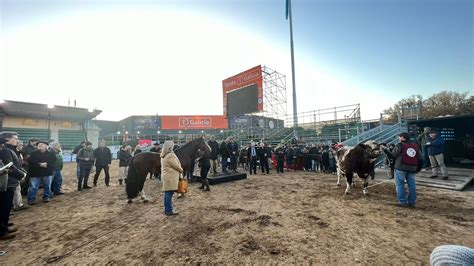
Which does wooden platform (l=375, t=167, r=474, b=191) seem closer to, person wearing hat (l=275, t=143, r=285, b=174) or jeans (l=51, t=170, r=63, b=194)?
person wearing hat (l=275, t=143, r=285, b=174)

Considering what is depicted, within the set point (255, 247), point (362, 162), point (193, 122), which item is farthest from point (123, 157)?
point (193, 122)

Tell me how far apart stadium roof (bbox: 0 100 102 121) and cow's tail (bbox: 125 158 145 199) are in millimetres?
21767

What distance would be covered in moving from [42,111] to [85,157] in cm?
2291

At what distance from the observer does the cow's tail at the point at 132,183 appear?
6.10m

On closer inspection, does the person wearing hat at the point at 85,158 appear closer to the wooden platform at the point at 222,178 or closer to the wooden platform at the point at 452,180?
the wooden platform at the point at 222,178

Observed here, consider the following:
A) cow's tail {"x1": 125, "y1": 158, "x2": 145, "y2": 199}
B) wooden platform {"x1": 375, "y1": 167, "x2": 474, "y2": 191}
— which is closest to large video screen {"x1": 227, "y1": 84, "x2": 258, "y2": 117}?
wooden platform {"x1": 375, "y1": 167, "x2": 474, "y2": 191}

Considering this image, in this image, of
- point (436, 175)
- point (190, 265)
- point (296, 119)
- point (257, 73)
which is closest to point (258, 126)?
point (296, 119)

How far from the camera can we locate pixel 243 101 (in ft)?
68.5

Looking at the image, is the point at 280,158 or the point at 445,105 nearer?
the point at 280,158

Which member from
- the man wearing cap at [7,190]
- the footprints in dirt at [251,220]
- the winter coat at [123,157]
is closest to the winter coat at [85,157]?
the winter coat at [123,157]

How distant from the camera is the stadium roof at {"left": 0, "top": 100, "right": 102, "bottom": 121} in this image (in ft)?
69.7

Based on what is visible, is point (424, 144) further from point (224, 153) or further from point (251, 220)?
point (224, 153)

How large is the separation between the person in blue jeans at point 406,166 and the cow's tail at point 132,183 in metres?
7.57

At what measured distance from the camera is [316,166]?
503 inches
